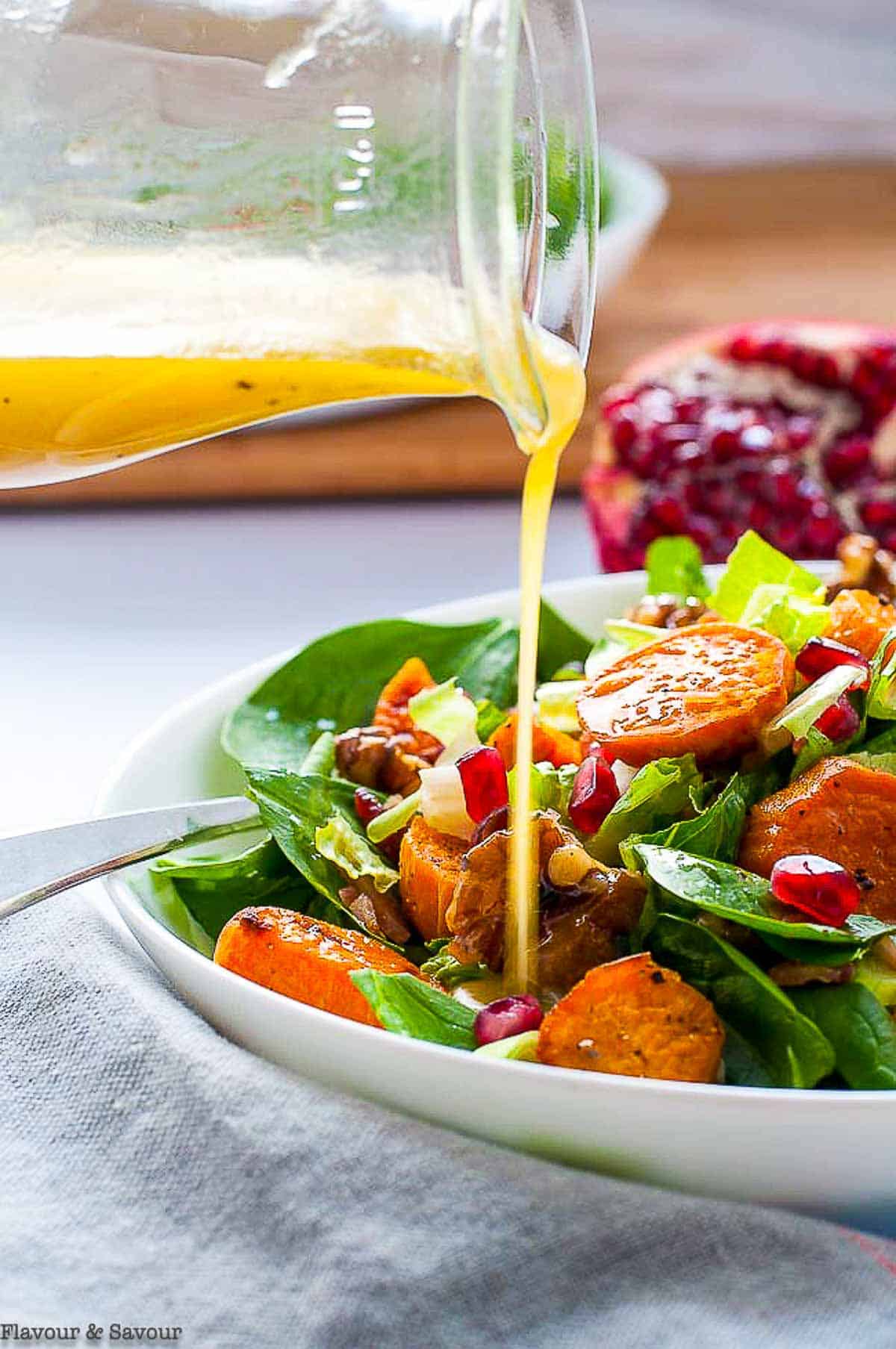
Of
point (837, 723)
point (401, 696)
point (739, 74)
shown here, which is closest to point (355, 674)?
A: point (401, 696)

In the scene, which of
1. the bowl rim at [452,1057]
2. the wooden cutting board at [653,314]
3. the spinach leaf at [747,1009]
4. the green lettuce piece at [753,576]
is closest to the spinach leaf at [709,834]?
the spinach leaf at [747,1009]

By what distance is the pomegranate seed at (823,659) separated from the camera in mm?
2502

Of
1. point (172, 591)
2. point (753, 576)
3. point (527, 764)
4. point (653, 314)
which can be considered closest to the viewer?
point (527, 764)

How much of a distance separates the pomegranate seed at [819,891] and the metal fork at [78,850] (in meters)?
0.81

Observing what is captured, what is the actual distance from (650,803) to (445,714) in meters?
0.44

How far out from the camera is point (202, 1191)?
178 centimetres

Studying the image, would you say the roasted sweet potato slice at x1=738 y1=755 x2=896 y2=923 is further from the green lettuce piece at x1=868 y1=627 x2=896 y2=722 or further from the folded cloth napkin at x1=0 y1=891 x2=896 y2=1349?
the folded cloth napkin at x1=0 y1=891 x2=896 y2=1349

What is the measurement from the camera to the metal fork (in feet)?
7.39

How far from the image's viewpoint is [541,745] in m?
2.57

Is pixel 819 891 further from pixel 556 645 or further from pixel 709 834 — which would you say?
pixel 556 645

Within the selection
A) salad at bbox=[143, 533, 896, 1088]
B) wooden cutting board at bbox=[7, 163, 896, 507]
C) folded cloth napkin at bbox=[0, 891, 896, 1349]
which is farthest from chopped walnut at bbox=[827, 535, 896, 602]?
wooden cutting board at bbox=[7, 163, 896, 507]

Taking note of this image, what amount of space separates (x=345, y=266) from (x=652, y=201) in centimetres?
372

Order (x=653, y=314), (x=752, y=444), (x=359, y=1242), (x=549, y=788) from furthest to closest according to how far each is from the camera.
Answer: (x=653, y=314) → (x=752, y=444) → (x=549, y=788) → (x=359, y=1242)

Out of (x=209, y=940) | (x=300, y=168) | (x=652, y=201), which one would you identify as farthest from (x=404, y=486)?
(x=300, y=168)
